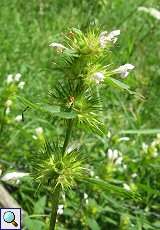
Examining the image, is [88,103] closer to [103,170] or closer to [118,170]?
[103,170]

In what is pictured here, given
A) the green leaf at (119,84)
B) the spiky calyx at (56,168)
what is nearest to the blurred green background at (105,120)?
the spiky calyx at (56,168)

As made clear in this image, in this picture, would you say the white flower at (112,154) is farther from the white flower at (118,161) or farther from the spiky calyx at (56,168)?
the spiky calyx at (56,168)

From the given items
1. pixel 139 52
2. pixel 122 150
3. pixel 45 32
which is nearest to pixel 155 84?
pixel 139 52

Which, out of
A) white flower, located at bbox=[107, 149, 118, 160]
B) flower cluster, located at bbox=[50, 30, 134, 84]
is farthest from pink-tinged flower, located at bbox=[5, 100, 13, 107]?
flower cluster, located at bbox=[50, 30, 134, 84]

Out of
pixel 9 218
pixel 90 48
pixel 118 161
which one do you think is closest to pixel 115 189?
pixel 90 48

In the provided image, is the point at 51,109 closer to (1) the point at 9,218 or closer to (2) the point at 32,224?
(1) the point at 9,218

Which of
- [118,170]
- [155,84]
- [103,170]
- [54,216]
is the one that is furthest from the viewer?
[155,84]
